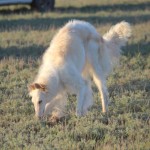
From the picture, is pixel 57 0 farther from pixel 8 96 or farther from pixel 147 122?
pixel 147 122

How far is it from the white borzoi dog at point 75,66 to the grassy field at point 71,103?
0.91 feet

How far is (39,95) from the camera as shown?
26.3ft

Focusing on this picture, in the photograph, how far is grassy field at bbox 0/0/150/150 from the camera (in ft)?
23.3

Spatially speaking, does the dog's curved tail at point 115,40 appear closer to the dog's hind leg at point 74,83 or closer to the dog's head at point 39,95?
the dog's hind leg at point 74,83

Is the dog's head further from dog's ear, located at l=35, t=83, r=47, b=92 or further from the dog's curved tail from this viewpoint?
the dog's curved tail

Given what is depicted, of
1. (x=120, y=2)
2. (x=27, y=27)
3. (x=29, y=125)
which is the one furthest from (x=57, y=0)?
(x=29, y=125)

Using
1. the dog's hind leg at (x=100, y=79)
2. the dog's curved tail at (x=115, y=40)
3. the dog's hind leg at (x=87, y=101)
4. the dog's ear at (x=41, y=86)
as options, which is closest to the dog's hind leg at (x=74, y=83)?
the dog's hind leg at (x=87, y=101)

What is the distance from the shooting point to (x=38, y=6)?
24422mm

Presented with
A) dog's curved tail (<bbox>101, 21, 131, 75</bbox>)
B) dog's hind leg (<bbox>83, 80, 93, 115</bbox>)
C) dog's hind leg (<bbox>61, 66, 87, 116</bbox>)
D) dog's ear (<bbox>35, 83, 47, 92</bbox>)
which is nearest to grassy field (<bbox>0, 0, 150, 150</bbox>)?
dog's hind leg (<bbox>83, 80, 93, 115</bbox>)

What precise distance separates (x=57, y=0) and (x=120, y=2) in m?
4.60

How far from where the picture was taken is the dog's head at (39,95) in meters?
7.98

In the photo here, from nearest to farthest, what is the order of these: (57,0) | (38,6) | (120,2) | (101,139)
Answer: (101,139) → (38,6) → (120,2) → (57,0)

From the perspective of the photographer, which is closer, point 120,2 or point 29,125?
point 29,125

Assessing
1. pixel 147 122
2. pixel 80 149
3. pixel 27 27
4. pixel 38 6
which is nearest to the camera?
pixel 80 149
